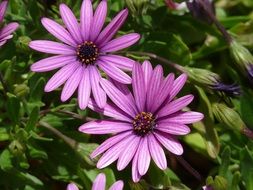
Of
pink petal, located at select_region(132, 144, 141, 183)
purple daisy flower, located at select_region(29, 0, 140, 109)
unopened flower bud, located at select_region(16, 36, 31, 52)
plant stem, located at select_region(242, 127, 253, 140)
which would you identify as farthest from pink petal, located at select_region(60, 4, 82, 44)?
plant stem, located at select_region(242, 127, 253, 140)

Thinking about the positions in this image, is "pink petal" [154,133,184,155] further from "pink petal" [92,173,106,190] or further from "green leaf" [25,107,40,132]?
"green leaf" [25,107,40,132]

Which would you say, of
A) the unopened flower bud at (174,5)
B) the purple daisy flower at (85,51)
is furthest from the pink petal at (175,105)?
the unopened flower bud at (174,5)

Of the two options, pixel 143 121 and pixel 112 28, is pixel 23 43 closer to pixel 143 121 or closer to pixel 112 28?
pixel 112 28

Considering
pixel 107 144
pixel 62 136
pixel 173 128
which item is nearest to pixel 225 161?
pixel 173 128

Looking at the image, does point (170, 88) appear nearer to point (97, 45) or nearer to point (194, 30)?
point (97, 45)

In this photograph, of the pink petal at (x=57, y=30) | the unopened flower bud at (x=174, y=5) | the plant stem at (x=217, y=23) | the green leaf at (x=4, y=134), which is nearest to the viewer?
the pink petal at (x=57, y=30)

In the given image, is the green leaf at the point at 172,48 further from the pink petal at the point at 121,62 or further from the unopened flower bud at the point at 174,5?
the pink petal at the point at 121,62

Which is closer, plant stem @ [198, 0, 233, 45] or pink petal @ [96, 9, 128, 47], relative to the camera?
pink petal @ [96, 9, 128, 47]
